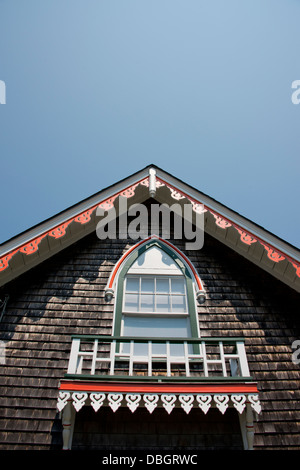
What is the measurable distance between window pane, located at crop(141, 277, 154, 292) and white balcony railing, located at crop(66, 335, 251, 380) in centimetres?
125

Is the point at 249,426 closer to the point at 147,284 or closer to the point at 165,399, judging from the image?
the point at 165,399

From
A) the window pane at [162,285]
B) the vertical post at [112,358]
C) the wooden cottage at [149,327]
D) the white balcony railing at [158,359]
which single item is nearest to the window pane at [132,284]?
the wooden cottage at [149,327]

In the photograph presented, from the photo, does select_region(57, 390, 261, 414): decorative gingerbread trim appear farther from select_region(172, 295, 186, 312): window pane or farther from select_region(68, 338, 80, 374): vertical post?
select_region(172, 295, 186, 312): window pane

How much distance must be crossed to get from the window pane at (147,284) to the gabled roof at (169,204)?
171 centimetres

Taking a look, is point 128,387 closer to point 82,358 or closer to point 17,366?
point 82,358

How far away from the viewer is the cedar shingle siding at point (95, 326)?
4617 mm

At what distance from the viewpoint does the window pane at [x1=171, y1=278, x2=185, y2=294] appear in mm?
6441

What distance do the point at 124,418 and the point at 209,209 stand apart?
422 cm

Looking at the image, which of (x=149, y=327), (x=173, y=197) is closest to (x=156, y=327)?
(x=149, y=327)

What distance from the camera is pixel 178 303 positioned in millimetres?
6230

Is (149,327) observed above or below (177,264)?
below

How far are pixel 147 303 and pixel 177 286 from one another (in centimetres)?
74

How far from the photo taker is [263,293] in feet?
20.9

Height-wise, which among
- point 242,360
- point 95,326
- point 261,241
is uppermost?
point 261,241
